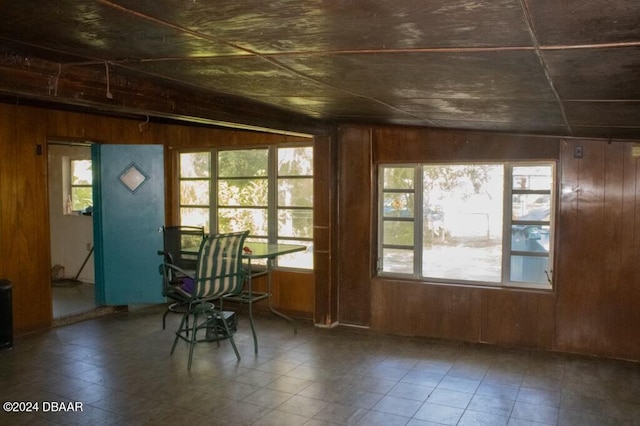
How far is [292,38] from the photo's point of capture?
1772 mm

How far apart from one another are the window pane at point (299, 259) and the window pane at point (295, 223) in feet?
0.31

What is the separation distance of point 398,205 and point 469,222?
2.48 ft

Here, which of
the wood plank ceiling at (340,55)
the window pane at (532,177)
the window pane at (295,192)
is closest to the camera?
the wood plank ceiling at (340,55)

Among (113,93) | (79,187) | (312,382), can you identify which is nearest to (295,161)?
(312,382)

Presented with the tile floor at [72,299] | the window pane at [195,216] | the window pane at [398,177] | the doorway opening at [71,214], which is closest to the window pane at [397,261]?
the window pane at [398,177]

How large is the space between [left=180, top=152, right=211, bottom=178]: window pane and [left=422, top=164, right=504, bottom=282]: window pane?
9.66 ft

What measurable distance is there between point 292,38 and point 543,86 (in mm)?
1173

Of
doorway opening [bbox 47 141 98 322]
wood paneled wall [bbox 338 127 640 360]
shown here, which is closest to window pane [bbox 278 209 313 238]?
wood paneled wall [bbox 338 127 640 360]

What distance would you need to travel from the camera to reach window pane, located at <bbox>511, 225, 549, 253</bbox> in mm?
4723

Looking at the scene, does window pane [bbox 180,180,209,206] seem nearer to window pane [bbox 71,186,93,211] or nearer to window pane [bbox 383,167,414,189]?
window pane [bbox 71,186,93,211]

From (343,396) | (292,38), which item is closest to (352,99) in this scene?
(292,38)

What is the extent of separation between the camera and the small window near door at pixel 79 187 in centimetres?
796

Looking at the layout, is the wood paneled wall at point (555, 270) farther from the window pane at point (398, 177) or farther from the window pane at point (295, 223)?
the window pane at point (295, 223)

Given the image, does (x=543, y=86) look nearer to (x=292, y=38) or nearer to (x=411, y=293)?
(x=292, y=38)
